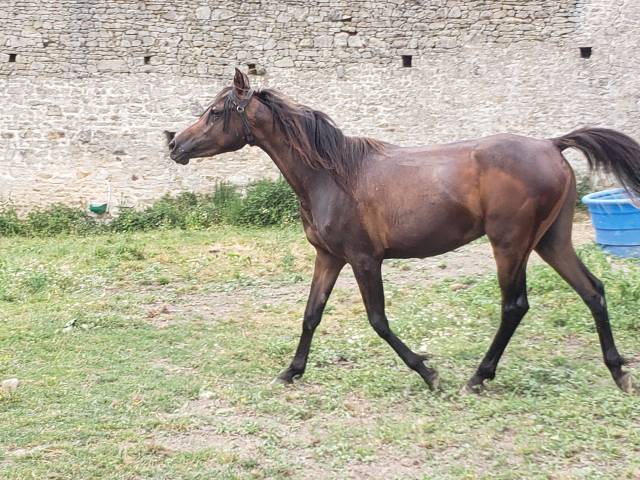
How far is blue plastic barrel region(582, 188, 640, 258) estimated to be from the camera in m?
8.33

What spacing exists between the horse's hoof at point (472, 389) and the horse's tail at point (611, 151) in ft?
4.96

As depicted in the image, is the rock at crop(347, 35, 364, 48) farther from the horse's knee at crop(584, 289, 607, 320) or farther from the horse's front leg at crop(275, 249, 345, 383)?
the horse's knee at crop(584, 289, 607, 320)

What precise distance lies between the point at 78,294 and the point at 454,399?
4855 mm

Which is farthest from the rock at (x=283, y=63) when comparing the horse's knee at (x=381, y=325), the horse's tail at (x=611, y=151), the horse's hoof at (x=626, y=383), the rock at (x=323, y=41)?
the horse's hoof at (x=626, y=383)

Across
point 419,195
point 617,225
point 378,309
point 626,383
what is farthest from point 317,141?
point 617,225

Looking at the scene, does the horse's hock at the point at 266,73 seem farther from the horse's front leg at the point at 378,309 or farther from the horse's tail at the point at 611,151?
the horse's front leg at the point at 378,309

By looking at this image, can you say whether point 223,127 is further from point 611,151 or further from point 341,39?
point 341,39

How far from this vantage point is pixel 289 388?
16.2 ft

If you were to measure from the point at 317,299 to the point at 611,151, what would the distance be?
2.08 metres

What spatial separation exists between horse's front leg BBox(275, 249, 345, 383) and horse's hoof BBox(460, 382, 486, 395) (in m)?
1.05

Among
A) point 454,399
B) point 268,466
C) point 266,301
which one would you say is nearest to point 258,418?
point 268,466

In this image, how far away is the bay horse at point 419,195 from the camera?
14.8 feet

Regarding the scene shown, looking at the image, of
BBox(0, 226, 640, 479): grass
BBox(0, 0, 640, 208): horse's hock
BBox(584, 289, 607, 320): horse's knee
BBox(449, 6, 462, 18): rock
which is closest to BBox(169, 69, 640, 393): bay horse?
BBox(584, 289, 607, 320): horse's knee

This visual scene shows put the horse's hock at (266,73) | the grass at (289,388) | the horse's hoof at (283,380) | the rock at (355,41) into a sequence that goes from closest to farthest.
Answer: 1. the grass at (289,388)
2. the horse's hoof at (283,380)
3. the horse's hock at (266,73)
4. the rock at (355,41)
